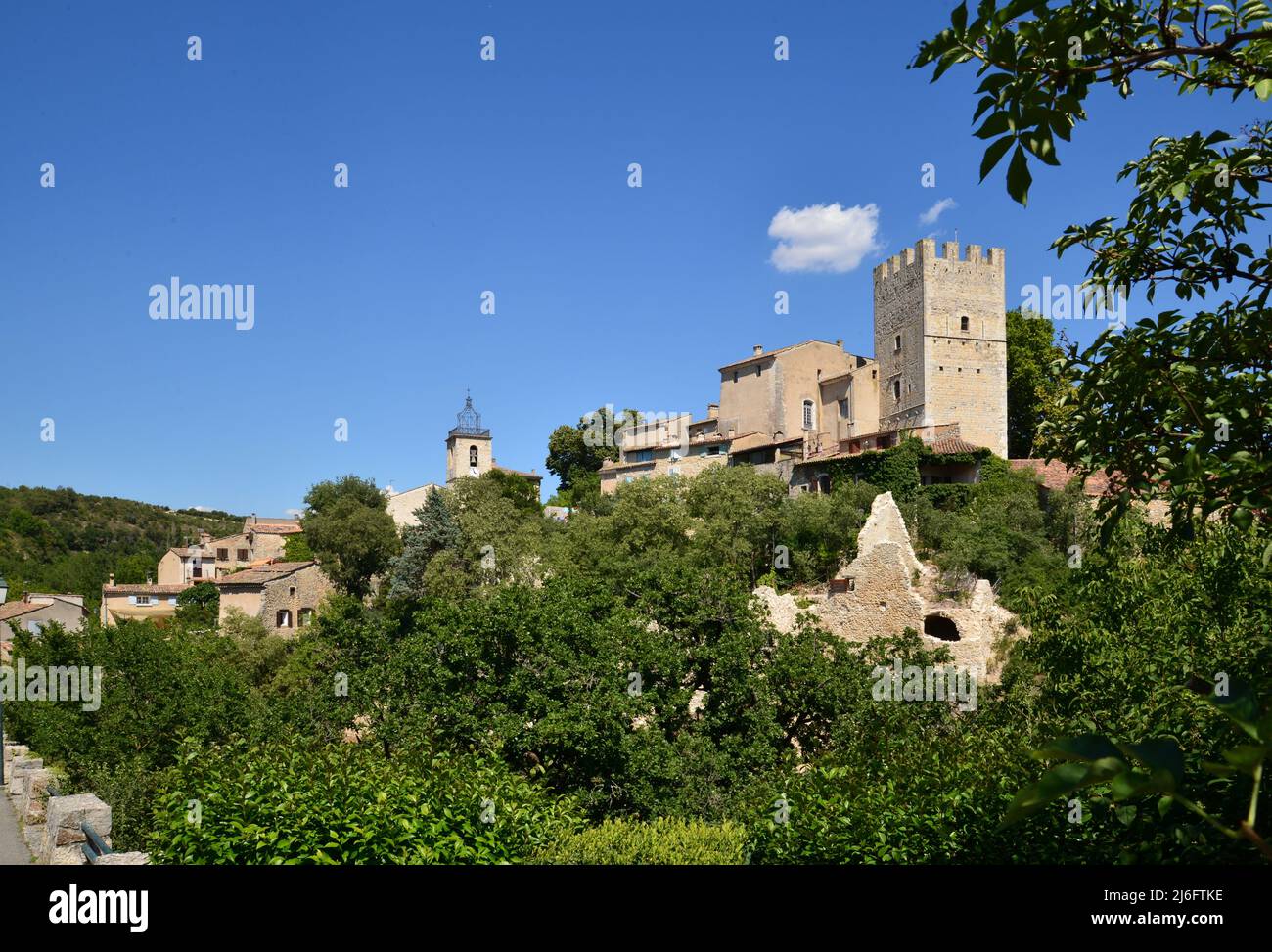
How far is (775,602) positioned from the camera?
71.1ft

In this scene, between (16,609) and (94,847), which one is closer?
(94,847)

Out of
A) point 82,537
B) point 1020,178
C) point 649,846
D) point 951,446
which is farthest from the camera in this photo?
point 82,537

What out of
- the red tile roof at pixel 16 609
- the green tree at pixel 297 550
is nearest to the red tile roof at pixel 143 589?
the green tree at pixel 297 550

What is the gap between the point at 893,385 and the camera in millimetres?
47906

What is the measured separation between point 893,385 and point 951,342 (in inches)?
145

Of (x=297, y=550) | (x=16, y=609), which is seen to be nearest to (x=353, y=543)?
(x=297, y=550)

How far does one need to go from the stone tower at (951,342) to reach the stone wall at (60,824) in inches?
1537

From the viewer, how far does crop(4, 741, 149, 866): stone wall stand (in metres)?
7.98

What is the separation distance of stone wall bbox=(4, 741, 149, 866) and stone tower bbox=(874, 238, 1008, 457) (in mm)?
39030

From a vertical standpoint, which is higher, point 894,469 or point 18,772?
point 894,469

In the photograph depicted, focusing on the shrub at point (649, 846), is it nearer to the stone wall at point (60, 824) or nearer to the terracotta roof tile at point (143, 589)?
the stone wall at point (60, 824)

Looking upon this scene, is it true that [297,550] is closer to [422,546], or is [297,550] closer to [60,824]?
[422,546]
